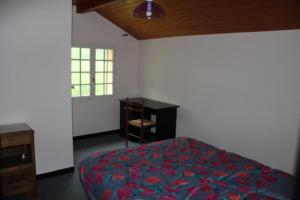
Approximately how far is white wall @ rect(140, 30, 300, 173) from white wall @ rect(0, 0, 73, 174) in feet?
6.71

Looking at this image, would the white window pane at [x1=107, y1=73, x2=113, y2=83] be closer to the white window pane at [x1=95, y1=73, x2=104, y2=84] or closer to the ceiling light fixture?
the white window pane at [x1=95, y1=73, x2=104, y2=84]

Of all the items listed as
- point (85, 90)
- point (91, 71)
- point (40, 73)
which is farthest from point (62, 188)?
point (91, 71)

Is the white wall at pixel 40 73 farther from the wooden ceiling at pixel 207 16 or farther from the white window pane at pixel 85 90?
the white window pane at pixel 85 90

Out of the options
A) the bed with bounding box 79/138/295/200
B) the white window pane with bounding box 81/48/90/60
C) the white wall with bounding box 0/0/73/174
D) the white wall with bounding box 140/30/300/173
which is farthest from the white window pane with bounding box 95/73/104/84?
the bed with bounding box 79/138/295/200

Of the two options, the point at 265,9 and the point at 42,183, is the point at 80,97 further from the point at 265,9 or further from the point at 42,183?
the point at 265,9

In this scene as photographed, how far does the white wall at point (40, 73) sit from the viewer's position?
108 inches

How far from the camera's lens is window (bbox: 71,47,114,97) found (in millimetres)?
4512

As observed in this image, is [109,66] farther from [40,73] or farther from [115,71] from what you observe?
[40,73]

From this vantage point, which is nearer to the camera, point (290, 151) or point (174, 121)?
point (290, 151)

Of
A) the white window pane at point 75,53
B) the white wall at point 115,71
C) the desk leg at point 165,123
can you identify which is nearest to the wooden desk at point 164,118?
the desk leg at point 165,123

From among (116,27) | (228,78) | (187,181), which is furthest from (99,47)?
(187,181)

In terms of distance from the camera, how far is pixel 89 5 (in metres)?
3.97

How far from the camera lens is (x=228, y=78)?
359 centimetres

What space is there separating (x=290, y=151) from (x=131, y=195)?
219cm
